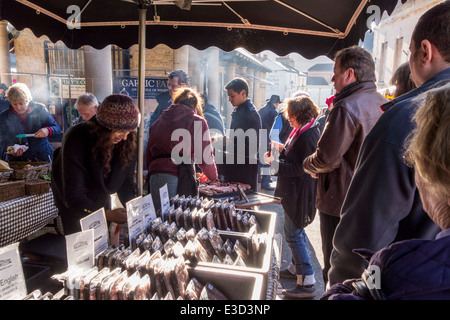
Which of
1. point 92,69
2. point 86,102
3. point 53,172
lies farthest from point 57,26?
point 92,69

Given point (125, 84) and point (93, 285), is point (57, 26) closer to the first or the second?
point (93, 285)

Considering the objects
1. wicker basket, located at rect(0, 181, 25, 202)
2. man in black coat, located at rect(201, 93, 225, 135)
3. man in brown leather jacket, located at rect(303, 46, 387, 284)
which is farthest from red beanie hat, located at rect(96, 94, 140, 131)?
man in black coat, located at rect(201, 93, 225, 135)

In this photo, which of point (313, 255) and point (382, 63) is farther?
point (382, 63)

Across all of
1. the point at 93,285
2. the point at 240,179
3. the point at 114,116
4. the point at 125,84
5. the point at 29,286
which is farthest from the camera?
the point at 125,84

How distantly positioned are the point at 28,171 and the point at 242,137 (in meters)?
2.78

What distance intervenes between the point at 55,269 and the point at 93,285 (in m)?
2.67

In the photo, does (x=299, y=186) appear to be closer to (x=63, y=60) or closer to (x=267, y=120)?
(x=267, y=120)

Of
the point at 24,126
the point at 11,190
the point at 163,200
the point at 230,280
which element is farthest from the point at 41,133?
the point at 230,280

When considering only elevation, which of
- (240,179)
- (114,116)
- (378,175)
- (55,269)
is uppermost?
(114,116)

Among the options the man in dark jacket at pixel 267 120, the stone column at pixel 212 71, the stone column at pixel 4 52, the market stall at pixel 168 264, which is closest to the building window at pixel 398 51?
the stone column at pixel 212 71

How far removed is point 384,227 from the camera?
136cm

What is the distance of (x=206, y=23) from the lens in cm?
325

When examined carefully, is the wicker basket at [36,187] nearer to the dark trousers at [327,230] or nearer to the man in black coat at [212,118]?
the man in black coat at [212,118]
